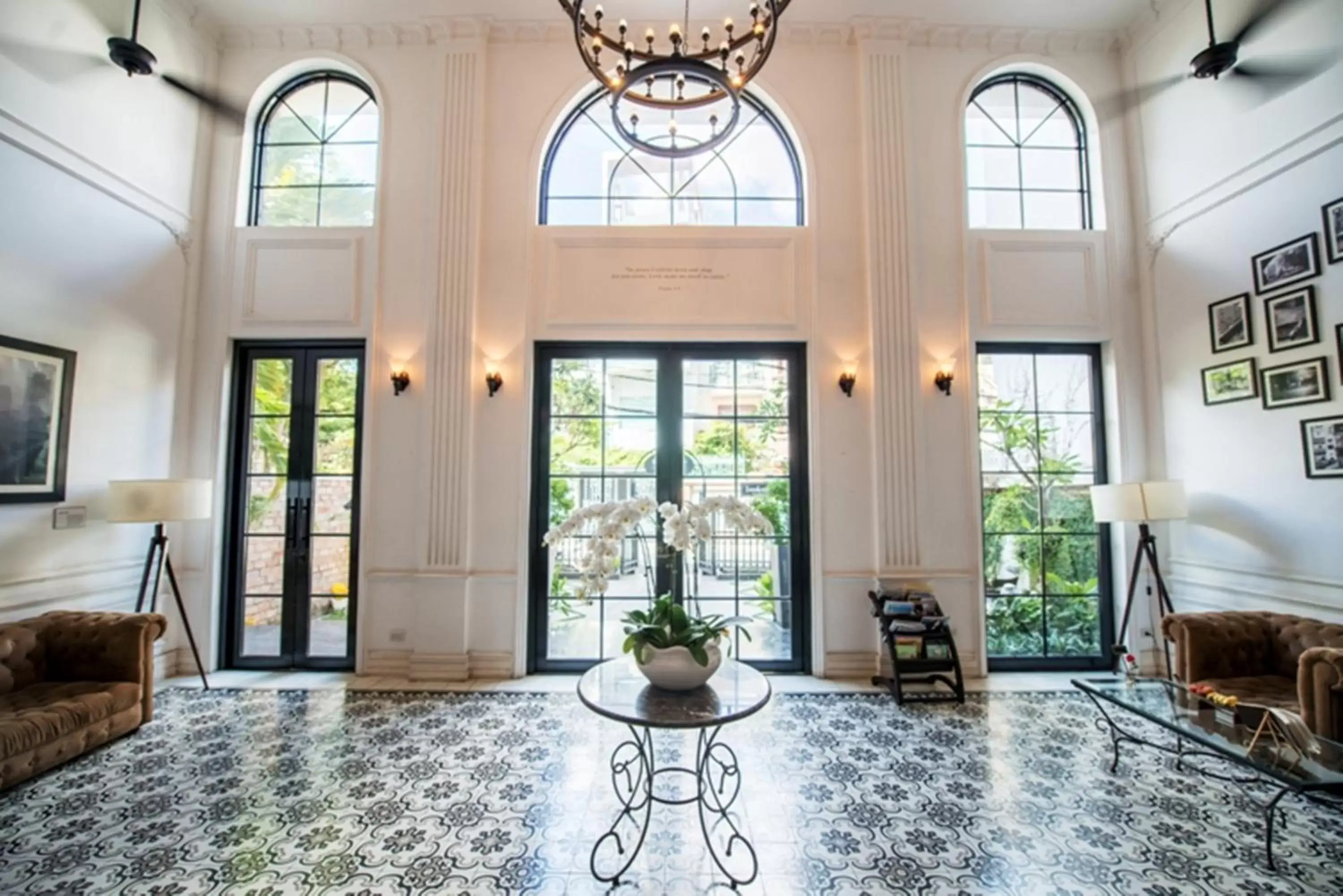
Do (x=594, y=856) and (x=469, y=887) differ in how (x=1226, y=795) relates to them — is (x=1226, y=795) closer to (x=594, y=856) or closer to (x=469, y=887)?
(x=594, y=856)

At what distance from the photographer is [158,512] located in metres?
3.54

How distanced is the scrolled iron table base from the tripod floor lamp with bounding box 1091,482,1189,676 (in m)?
2.89

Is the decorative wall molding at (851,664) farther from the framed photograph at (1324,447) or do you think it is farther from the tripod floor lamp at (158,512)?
the tripod floor lamp at (158,512)

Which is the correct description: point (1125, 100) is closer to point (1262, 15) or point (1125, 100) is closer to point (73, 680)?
point (1262, 15)

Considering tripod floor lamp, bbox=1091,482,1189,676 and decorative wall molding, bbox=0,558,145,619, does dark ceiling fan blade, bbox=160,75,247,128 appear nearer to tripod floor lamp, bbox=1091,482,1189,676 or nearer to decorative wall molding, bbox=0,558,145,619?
decorative wall molding, bbox=0,558,145,619

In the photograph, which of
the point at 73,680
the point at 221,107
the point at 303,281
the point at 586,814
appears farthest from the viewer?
the point at 221,107

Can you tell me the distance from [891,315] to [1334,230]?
238 cm

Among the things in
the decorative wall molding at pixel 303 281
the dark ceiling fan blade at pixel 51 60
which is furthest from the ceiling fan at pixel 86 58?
the decorative wall molding at pixel 303 281

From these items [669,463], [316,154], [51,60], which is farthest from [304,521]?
[51,60]

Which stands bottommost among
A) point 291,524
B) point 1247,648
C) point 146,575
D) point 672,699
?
point 1247,648

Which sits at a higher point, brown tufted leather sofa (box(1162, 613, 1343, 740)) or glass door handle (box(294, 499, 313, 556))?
glass door handle (box(294, 499, 313, 556))

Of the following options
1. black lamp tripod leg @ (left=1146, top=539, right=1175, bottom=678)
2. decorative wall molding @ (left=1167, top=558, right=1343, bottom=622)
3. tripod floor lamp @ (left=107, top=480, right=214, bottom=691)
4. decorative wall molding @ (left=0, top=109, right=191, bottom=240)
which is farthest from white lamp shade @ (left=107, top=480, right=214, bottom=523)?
decorative wall molding @ (left=1167, top=558, right=1343, bottom=622)

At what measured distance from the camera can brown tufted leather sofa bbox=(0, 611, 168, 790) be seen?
266cm

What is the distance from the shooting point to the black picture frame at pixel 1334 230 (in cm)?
311
